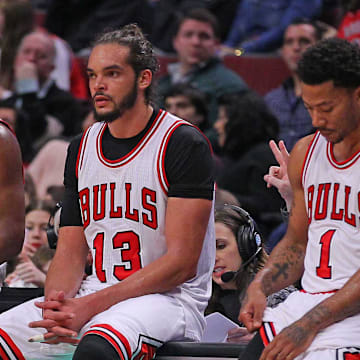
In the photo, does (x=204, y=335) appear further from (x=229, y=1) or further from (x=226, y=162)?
(x=229, y=1)

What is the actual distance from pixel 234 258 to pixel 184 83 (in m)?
2.62

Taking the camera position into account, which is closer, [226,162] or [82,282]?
[82,282]

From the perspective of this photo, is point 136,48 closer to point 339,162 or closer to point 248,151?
point 339,162

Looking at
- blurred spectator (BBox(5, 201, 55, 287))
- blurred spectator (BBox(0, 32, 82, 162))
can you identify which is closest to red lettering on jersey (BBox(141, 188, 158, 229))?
blurred spectator (BBox(5, 201, 55, 287))

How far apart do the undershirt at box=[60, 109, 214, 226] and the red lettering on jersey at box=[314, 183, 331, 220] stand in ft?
1.51

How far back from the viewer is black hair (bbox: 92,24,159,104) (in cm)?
352

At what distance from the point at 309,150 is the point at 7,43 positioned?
15.1 ft

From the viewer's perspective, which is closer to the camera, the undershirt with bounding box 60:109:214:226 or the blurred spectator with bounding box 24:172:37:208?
the undershirt with bounding box 60:109:214:226

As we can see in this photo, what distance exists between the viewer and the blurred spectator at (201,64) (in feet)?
21.7

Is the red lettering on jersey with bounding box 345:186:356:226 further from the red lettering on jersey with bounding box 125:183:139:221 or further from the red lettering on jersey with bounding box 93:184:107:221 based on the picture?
the red lettering on jersey with bounding box 93:184:107:221

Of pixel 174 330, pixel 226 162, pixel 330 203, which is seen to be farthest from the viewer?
pixel 226 162

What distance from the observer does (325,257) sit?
9.89 feet

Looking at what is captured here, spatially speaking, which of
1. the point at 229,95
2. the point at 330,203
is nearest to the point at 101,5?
the point at 229,95

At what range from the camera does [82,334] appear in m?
3.26
